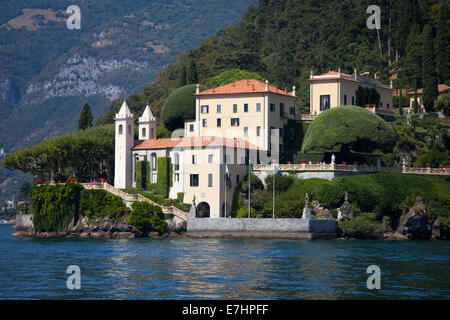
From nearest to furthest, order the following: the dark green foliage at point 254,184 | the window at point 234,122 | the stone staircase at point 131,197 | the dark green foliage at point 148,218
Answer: the dark green foliage at point 148,218, the stone staircase at point 131,197, the dark green foliage at point 254,184, the window at point 234,122

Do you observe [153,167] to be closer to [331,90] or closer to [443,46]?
[331,90]

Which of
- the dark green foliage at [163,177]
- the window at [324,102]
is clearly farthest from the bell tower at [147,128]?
the window at [324,102]

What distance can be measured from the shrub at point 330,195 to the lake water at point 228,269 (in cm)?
540

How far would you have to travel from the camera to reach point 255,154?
8544 cm

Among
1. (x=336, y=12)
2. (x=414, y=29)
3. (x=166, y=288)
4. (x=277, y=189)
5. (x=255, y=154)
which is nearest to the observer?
(x=166, y=288)

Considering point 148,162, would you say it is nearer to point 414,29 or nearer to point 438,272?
point 438,272

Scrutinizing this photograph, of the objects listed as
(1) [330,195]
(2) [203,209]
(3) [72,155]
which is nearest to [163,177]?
(2) [203,209]

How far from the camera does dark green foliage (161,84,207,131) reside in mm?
95875

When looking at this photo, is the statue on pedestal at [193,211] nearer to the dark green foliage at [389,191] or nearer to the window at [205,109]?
the dark green foliage at [389,191]

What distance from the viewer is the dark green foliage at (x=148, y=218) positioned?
259 ft

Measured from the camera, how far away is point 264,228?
241 feet

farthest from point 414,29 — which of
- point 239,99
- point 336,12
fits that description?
point 239,99

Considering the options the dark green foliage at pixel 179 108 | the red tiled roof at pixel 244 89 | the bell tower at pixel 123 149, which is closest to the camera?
the bell tower at pixel 123 149
